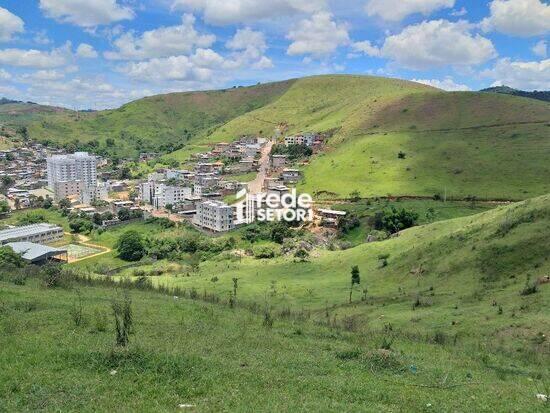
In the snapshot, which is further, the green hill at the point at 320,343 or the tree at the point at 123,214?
the tree at the point at 123,214

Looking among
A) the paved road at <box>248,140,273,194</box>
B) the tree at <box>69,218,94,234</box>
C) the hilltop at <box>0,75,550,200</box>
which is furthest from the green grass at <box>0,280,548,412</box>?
the paved road at <box>248,140,273,194</box>

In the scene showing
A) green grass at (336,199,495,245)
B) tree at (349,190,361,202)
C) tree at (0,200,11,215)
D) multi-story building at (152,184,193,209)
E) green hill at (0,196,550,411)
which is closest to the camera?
green hill at (0,196,550,411)

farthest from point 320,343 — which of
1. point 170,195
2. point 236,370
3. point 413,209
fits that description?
point 170,195

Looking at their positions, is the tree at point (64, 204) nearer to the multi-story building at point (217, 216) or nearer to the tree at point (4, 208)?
the tree at point (4, 208)

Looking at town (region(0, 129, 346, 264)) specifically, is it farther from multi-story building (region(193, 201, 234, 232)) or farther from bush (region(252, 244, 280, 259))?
bush (region(252, 244, 280, 259))

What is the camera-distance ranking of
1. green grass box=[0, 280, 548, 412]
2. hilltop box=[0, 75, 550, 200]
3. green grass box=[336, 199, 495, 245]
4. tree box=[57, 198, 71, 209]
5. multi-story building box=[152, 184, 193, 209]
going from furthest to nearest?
tree box=[57, 198, 71, 209] < multi-story building box=[152, 184, 193, 209] < hilltop box=[0, 75, 550, 200] < green grass box=[336, 199, 495, 245] < green grass box=[0, 280, 548, 412]

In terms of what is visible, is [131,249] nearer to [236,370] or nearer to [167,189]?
[167,189]

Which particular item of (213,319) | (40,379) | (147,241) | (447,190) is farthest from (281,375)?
(447,190)

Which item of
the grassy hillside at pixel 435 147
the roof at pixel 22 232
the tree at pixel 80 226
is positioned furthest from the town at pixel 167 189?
the grassy hillside at pixel 435 147
